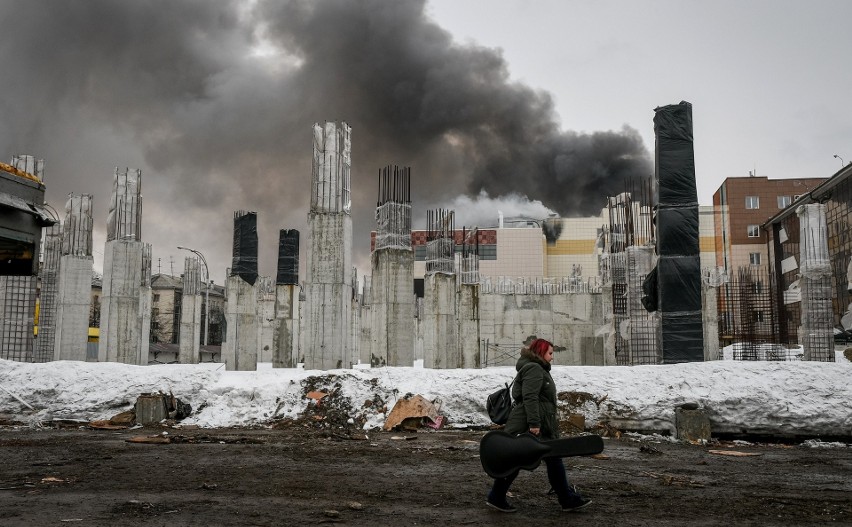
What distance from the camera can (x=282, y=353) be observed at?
23.2 meters

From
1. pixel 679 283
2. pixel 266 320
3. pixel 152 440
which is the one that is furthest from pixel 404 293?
pixel 266 320

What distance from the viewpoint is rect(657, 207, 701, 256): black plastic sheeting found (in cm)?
1688

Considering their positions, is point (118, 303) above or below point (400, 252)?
below

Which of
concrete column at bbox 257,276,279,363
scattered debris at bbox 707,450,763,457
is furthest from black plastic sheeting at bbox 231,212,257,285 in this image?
scattered debris at bbox 707,450,763,457

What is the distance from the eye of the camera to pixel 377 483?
834 cm

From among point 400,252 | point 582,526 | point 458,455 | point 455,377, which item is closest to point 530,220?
point 400,252

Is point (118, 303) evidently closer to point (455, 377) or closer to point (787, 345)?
point (455, 377)

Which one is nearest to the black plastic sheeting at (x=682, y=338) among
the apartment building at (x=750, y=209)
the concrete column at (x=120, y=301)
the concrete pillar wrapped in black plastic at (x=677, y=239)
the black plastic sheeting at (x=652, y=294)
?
the concrete pillar wrapped in black plastic at (x=677, y=239)

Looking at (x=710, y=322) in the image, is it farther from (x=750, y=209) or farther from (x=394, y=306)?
(x=750, y=209)

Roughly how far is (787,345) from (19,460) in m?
26.4

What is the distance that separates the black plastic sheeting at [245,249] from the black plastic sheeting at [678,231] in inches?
519

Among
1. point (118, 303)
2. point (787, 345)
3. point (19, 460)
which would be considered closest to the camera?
point (19, 460)

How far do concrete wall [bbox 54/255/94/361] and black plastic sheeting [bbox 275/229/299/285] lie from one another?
6159 millimetres

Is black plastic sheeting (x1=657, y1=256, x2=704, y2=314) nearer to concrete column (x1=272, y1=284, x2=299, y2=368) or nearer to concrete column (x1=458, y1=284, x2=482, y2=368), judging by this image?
concrete column (x1=458, y1=284, x2=482, y2=368)
